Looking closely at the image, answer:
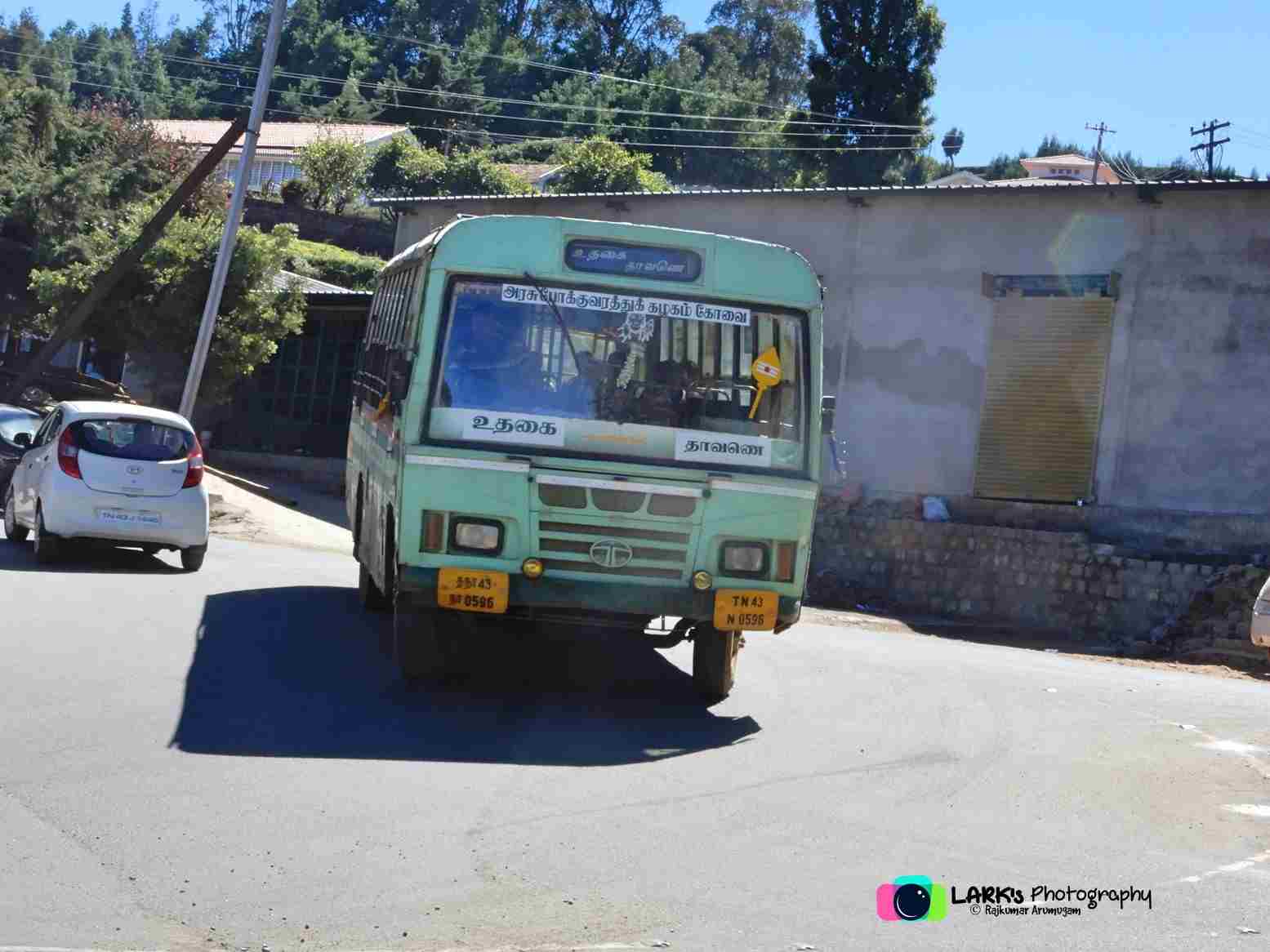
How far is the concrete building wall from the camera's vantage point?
24.4m

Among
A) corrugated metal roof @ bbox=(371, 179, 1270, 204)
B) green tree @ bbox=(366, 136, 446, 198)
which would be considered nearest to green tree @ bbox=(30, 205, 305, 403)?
corrugated metal roof @ bbox=(371, 179, 1270, 204)

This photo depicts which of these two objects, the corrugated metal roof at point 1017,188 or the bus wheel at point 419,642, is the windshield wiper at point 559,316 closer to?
the bus wheel at point 419,642

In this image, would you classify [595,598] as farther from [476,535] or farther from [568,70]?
[568,70]

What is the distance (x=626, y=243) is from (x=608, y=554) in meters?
2.02

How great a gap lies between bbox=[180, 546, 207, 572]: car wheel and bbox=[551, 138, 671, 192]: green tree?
43.2 m

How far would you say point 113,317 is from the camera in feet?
107

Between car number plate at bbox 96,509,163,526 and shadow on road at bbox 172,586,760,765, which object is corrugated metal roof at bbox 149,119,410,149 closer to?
car number plate at bbox 96,509,163,526

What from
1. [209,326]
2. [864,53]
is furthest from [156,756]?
[864,53]

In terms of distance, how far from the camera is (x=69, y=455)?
1616 centimetres

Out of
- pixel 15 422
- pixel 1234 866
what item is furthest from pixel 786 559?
pixel 15 422

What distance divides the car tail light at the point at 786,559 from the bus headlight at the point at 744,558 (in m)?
0.09

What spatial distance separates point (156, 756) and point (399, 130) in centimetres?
7510

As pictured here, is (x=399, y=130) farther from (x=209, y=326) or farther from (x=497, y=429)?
(x=497, y=429)

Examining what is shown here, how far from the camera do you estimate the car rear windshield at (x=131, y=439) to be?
16.2 m
